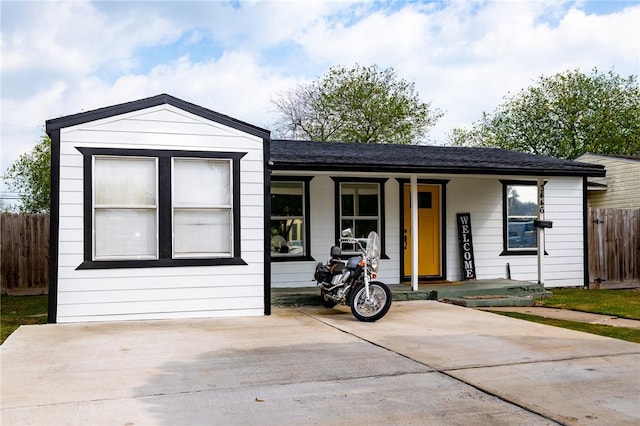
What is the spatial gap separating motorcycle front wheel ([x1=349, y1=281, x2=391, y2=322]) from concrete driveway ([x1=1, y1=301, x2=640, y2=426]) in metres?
0.35

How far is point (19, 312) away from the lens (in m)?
9.03

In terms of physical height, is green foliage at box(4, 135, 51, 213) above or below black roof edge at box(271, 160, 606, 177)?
above

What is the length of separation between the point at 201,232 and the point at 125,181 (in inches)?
51.9

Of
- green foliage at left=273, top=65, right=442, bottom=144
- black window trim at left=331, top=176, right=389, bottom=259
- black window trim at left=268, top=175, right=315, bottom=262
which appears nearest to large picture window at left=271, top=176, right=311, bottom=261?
black window trim at left=268, top=175, right=315, bottom=262

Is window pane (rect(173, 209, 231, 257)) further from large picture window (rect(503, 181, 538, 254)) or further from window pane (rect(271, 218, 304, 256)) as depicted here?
large picture window (rect(503, 181, 538, 254))

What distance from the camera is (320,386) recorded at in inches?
178

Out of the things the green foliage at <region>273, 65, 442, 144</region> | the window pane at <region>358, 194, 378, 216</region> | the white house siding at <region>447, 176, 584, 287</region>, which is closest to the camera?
the window pane at <region>358, 194, 378, 216</region>

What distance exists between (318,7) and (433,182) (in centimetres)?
546

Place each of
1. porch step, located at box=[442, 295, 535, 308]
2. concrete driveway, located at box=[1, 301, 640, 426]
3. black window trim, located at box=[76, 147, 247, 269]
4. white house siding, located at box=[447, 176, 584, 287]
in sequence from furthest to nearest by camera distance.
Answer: white house siding, located at box=[447, 176, 584, 287], porch step, located at box=[442, 295, 535, 308], black window trim, located at box=[76, 147, 247, 269], concrete driveway, located at box=[1, 301, 640, 426]

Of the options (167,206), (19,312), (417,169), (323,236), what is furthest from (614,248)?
(19,312)

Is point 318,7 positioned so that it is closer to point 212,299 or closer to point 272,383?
point 212,299

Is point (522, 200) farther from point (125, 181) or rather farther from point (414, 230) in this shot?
point (125, 181)

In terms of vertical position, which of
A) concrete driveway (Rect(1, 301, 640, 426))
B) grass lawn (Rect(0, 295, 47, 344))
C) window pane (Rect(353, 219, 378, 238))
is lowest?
grass lawn (Rect(0, 295, 47, 344))

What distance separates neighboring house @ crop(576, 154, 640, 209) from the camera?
16172mm
